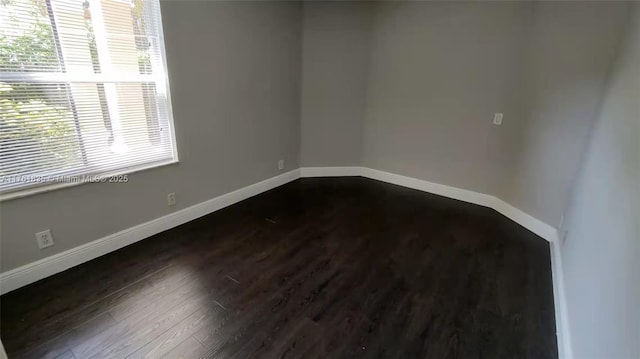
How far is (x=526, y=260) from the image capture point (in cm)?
246

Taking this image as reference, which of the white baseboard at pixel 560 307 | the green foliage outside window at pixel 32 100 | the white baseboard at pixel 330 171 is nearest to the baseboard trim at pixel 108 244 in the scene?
the green foliage outside window at pixel 32 100

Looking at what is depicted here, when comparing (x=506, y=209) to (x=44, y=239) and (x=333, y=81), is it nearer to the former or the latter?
(x=333, y=81)

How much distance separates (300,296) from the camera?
2002 mm

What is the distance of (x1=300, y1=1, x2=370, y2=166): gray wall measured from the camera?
12.3 feet

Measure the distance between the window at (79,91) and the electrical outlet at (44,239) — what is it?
32 cm

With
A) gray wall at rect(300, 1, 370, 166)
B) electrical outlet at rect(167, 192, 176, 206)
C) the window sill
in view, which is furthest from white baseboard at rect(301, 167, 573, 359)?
the window sill

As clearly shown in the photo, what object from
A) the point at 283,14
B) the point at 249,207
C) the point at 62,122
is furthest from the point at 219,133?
the point at 283,14

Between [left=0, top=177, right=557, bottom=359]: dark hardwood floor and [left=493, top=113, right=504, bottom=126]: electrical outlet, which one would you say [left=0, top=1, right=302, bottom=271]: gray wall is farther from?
[left=493, top=113, right=504, bottom=126]: electrical outlet

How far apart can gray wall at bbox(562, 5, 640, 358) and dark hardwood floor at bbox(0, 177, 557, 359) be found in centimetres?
35

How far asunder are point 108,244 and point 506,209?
3.67 meters

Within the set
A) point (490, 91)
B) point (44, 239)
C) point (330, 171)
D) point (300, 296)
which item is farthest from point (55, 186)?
point (490, 91)

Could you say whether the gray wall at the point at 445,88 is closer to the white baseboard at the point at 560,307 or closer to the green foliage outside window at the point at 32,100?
the white baseboard at the point at 560,307

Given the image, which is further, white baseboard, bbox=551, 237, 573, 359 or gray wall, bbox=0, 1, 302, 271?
gray wall, bbox=0, 1, 302, 271

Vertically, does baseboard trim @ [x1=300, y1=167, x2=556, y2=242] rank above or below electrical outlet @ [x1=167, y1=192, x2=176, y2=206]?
below
